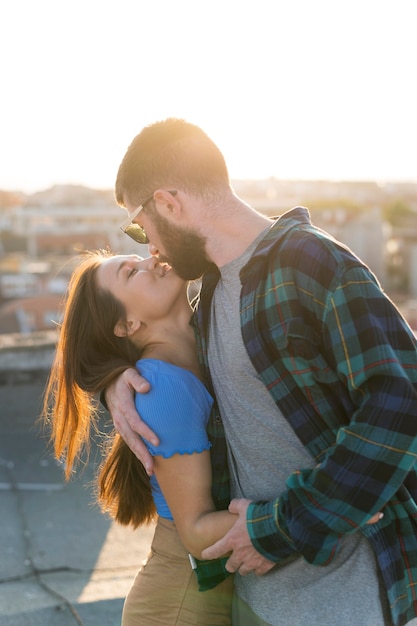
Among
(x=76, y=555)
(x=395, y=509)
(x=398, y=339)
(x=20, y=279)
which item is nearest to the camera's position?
(x=398, y=339)

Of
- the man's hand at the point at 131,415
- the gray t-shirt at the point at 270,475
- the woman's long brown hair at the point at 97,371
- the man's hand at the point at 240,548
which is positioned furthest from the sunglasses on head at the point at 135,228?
the man's hand at the point at 240,548

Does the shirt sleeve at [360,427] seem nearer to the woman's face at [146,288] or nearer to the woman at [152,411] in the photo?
the woman at [152,411]

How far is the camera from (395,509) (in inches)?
65.7

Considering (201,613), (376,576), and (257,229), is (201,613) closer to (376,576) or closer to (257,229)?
(376,576)

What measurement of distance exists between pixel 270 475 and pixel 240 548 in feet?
0.55

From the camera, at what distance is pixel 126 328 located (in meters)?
2.19

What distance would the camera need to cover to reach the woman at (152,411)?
1.86 m

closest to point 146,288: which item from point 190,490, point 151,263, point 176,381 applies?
point 151,263

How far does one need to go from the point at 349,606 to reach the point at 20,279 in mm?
46337

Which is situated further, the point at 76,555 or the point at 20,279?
the point at 20,279

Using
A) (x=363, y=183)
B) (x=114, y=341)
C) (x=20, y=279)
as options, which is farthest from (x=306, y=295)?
(x=363, y=183)

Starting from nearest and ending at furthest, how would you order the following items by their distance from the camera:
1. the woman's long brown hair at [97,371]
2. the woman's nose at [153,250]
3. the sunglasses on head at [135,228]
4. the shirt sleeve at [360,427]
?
the shirt sleeve at [360,427]
the sunglasses on head at [135,228]
the woman's nose at [153,250]
the woman's long brown hair at [97,371]

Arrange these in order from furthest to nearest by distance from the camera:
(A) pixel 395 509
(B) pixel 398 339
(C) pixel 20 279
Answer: (C) pixel 20 279 → (A) pixel 395 509 → (B) pixel 398 339

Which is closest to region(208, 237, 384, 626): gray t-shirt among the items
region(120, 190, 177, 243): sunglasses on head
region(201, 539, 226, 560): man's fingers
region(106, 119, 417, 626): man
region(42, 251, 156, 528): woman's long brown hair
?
region(106, 119, 417, 626): man
